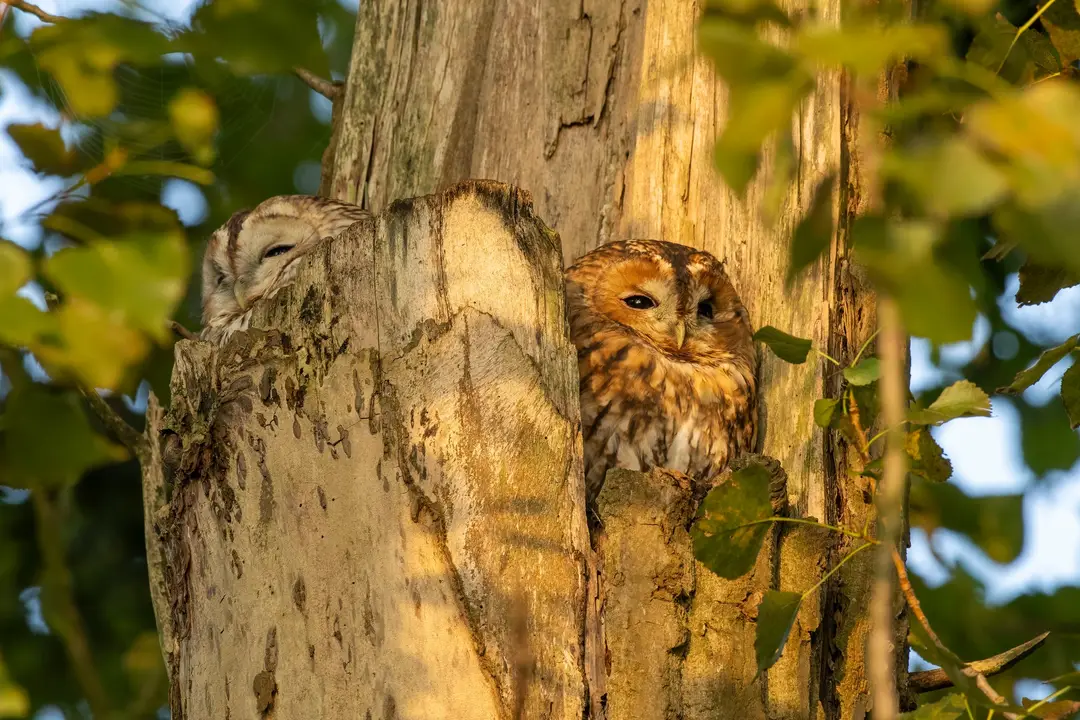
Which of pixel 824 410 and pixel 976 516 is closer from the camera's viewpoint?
pixel 824 410

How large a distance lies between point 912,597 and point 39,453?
4.74 ft

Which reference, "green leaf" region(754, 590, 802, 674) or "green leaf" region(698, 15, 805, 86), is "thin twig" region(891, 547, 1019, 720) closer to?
"green leaf" region(754, 590, 802, 674)

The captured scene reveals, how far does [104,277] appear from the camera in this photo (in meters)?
1.14

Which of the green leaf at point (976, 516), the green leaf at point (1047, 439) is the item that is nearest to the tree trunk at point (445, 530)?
the green leaf at point (976, 516)

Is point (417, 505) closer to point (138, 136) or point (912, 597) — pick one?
point (912, 597)

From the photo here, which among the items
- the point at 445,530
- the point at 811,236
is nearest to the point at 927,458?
the point at 445,530

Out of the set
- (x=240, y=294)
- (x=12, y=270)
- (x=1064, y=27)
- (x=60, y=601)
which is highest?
(x=1064, y=27)

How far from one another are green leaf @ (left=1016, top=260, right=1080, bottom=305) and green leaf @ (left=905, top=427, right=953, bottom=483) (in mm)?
448

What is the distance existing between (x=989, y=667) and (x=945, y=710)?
48cm

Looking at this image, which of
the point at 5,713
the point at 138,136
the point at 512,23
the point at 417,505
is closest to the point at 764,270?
the point at 512,23

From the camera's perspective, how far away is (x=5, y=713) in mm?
1099

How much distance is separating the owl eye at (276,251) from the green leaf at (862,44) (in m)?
2.58

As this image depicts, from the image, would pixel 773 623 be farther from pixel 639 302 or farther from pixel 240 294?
pixel 240 294

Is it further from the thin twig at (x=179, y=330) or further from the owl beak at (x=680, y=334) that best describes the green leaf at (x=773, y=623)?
the thin twig at (x=179, y=330)
